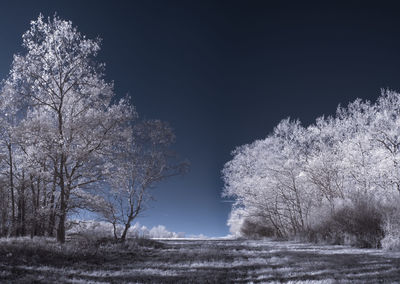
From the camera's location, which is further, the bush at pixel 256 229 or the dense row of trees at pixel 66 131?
the bush at pixel 256 229

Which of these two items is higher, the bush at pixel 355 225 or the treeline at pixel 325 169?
the treeline at pixel 325 169

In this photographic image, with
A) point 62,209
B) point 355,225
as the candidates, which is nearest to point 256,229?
point 355,225

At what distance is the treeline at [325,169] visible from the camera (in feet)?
55.1

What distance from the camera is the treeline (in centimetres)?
1680

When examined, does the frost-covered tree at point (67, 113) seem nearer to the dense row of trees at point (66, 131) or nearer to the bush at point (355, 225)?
the dense row of trees at point (66, 131)

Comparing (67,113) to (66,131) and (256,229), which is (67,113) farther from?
(256,229)

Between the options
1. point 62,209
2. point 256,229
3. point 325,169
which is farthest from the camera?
point 256,229

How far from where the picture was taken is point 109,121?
488 inches

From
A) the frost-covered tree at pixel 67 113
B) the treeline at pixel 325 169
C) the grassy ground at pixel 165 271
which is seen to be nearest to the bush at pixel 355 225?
the treeline at pixel 325 169

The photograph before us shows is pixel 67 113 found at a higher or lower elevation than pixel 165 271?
higher

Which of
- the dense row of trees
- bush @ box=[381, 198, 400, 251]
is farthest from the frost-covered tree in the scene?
bush @ box=[381, 198, 400, 251]

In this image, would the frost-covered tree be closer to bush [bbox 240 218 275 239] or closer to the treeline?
the treeline

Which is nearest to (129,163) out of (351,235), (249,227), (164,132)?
(164,132)

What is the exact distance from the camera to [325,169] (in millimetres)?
20562
